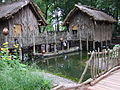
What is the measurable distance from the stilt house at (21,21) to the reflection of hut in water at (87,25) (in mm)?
5197

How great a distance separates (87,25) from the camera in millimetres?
19938

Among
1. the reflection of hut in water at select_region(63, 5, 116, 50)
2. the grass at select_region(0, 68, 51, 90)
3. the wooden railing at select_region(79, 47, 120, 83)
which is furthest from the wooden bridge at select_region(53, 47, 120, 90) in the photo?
the reflection of hut in water at select_region(63, 5, 116, 50)

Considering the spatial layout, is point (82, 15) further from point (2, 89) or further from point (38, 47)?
point (2, 89)

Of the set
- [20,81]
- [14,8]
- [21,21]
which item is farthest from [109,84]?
[21,21]

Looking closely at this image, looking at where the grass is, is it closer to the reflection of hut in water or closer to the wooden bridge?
the wooden bridge

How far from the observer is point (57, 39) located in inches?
706

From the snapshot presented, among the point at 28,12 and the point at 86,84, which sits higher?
the point at 28,12

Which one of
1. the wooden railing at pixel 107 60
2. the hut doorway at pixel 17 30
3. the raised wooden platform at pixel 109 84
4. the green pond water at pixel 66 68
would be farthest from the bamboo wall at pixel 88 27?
the raised wooden platform at pixel 109 84

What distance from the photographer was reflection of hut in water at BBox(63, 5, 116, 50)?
19.1 metres

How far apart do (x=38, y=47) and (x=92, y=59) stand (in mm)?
12230

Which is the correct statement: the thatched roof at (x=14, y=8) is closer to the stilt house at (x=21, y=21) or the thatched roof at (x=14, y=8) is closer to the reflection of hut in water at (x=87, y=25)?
the stilt house at (x=21, y=21)

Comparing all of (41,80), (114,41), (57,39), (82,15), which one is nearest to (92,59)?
(41,80)

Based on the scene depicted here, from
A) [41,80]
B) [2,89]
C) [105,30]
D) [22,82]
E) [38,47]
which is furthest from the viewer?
[105,30]

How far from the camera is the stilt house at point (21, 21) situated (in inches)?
531
